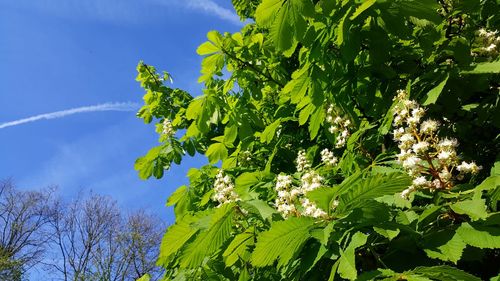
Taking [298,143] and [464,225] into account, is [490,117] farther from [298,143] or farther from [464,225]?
[298,143]

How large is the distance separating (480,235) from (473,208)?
0.27ft

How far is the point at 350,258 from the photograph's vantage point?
52.7 inches

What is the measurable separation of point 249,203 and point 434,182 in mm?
705

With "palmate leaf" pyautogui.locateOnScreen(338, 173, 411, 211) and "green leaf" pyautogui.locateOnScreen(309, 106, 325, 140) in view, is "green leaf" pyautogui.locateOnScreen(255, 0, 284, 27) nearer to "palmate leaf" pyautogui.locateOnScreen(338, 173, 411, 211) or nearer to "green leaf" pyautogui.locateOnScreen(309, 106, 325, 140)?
"palmate leaf" pyautogui.locateOnScreen(338, 173, 411, 211)

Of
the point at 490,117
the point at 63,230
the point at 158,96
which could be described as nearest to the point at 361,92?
the point at 490,117

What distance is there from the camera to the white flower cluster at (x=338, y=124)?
2557 mm

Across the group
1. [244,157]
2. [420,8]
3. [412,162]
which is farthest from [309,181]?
[244,157]

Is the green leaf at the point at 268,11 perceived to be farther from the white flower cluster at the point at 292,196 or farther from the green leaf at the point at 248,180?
the green leaf at the point at 248,180

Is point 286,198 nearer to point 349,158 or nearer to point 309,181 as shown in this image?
point 309,181

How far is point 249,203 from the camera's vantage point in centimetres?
166

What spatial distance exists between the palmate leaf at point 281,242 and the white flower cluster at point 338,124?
1.28 metres

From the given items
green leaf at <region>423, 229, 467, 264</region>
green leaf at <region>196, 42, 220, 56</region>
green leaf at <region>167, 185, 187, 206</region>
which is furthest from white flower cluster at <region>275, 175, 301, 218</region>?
green leaf at <region>167, 185, 187, 206</region>

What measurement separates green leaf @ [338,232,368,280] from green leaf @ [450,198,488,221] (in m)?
0.32

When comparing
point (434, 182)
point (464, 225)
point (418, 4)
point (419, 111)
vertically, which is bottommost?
point (464, 225)
